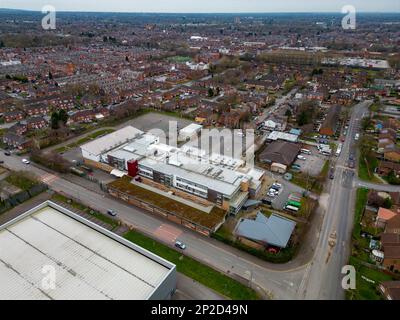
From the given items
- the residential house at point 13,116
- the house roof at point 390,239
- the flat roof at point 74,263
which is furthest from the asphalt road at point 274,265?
the residential house at point 13,116

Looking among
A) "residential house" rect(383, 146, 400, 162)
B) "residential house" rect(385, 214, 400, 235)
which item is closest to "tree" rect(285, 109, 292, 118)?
"residential house" rect(383, 146, 400, 162)

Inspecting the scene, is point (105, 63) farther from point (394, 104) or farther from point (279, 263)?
point (279, 263)

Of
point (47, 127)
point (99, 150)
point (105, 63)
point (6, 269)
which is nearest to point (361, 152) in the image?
point (99, 150)

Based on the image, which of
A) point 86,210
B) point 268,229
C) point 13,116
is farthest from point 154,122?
point 268,229

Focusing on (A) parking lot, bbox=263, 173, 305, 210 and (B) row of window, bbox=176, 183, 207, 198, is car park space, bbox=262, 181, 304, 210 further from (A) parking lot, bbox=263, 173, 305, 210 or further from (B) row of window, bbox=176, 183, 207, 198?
(B) row of window, bbox=176, 183, 207, 198

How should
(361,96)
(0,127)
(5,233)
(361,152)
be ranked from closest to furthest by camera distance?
(5,233) < (361,152) < (0,127) < (361,96)

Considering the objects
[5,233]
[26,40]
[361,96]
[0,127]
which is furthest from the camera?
[26,40]

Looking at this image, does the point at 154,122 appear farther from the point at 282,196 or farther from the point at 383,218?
the point at 383,218
